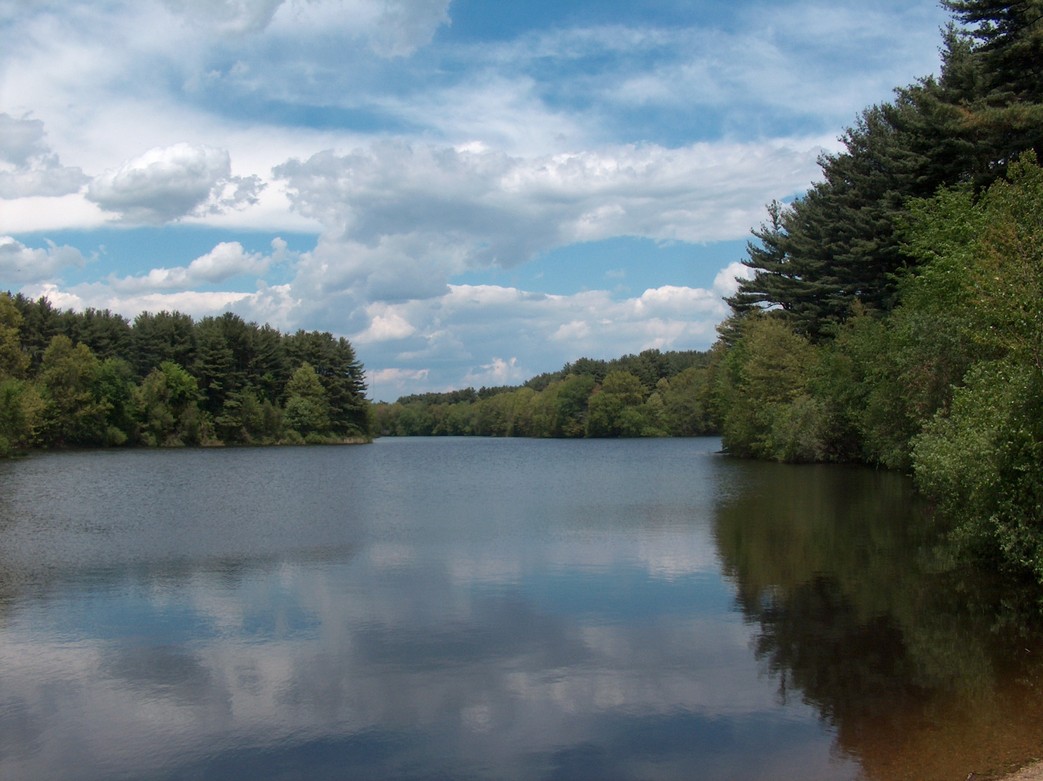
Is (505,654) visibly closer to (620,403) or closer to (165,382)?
(165,382)

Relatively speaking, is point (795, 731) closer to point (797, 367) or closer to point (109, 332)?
point (797, 367)

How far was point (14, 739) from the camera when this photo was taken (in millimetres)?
9711

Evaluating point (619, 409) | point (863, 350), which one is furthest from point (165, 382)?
point (863, 350)

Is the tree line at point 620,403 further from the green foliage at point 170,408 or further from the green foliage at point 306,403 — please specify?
the green foliage at point 170,408

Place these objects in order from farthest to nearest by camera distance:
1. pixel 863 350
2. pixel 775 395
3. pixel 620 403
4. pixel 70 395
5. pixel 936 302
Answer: pixel 620 403, pixel 70 395, pixel 775 395, pixel 863 350, pixel 936 302

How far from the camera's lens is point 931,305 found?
94.4ft

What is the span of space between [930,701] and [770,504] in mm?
21454

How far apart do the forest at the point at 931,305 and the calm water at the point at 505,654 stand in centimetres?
282

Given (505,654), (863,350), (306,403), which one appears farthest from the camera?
(306,403)

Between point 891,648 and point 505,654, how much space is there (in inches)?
220

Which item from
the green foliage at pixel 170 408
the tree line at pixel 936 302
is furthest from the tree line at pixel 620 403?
the tree line at pixel 936 302

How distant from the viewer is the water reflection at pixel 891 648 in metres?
9.11

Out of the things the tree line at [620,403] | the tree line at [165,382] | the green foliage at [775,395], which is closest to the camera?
the green foliage at [775,395]

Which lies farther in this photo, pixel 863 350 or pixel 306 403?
pixel 306 403
